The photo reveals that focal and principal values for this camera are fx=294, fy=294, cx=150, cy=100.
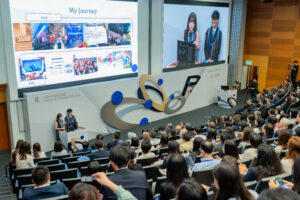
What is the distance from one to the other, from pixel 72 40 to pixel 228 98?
7.58m

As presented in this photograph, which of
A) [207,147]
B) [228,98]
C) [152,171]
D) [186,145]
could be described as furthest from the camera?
[228,98]

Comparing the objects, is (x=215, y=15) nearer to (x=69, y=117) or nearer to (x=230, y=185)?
(x=69, y=117)

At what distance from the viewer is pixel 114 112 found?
9719mm

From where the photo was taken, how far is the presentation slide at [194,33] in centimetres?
1127

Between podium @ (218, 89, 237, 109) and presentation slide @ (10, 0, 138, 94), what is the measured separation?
491 centimetres

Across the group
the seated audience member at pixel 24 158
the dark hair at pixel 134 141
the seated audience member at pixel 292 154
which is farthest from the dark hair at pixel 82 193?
the dark hair at pixel 134 141

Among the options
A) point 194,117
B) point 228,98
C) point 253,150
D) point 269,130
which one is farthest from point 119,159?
point 228,98

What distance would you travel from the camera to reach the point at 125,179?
246cm

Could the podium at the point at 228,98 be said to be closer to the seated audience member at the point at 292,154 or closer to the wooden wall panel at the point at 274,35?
the wooden wall panel at the point at 274,35

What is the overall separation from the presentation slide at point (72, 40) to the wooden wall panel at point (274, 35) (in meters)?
8.83

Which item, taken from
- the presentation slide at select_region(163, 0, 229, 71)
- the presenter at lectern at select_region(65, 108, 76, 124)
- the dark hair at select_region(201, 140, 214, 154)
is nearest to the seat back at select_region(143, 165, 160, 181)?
the dark hair at select_region(201, 140, 214, 154)

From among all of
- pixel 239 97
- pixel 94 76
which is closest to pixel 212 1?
pixel 239 97

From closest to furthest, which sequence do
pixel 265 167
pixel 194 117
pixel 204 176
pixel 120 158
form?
1. pixel 120 158
2. pixel 265 167
3. pixel 204 176
4. pixel 194 117

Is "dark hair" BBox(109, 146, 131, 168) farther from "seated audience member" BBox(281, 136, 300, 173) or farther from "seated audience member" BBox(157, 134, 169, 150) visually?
"seated audience member" BBox(157, 134, 169, 150)
